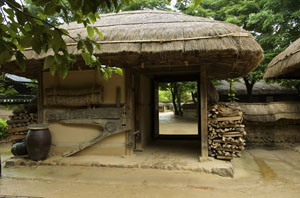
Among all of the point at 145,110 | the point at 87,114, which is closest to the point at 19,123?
the point at 87,114

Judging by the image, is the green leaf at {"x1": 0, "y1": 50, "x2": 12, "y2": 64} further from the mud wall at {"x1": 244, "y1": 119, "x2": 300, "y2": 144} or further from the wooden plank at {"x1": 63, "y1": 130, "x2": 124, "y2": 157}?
the mud wall at {"x1": 244, "y1": 119, "x2": 300, "y2": 144}

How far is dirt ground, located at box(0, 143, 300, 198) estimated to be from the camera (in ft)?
11.1

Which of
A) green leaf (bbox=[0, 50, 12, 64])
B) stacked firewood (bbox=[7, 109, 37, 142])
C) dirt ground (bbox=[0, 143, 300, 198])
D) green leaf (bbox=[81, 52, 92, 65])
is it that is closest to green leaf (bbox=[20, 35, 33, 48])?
green leaf (bbox=[0, 50, 12, 64])

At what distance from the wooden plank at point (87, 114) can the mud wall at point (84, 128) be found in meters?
0.17

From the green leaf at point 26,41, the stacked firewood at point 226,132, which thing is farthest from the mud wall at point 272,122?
the green leaf at point 26,41

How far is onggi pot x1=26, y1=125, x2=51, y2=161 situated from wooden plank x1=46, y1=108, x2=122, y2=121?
40 cm

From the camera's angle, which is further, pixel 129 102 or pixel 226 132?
pixel 129 102

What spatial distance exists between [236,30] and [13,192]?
4972 mm

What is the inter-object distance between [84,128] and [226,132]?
3.25 meters

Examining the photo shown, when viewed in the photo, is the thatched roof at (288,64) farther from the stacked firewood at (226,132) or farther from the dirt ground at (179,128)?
the dirt ground at (179,128)

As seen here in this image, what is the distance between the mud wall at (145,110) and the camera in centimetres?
573

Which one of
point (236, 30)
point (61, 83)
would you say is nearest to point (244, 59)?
point (236, 30)

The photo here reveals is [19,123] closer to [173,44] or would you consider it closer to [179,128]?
[173,44]

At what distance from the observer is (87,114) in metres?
4.79
